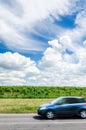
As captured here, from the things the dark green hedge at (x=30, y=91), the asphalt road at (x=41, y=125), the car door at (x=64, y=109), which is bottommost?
the asphalt road at (x=41, y=125)

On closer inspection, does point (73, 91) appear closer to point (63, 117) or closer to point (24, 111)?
point (24, 111)

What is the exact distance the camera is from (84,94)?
64.8 m

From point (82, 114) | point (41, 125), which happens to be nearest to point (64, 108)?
point (82, 114)

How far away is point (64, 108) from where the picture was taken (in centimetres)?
2080

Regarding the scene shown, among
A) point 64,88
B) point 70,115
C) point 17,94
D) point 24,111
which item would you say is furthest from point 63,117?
point 64,88

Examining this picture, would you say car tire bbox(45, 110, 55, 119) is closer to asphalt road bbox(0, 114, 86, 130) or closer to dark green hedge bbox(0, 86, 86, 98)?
asphalt road bbox(0, 114, 86, 130)

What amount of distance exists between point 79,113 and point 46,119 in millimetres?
2463

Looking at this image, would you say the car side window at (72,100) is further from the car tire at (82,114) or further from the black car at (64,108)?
the car tire at (82,114)

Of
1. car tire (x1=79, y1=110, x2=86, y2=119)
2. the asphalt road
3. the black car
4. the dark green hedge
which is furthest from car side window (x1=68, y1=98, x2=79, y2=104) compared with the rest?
the dark green hedge

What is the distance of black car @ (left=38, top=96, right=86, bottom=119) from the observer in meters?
20.6

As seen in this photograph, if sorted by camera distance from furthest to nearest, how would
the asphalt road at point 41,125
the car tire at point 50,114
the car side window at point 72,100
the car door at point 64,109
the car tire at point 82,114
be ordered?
the car side window at point 72,100 → the car tire at point 82,114 → the car door at point 64,109 → the car tire at point 50,114 → the asphalt road at point 41,125

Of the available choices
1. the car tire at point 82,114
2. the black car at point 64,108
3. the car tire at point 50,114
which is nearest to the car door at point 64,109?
the black car at point 64,108

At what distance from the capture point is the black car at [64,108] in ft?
67.5

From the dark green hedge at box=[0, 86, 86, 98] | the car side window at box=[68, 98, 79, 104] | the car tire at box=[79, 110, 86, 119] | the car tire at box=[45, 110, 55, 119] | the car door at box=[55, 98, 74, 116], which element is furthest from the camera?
the dark green hedge at box=[0, 86, 86, 98]
